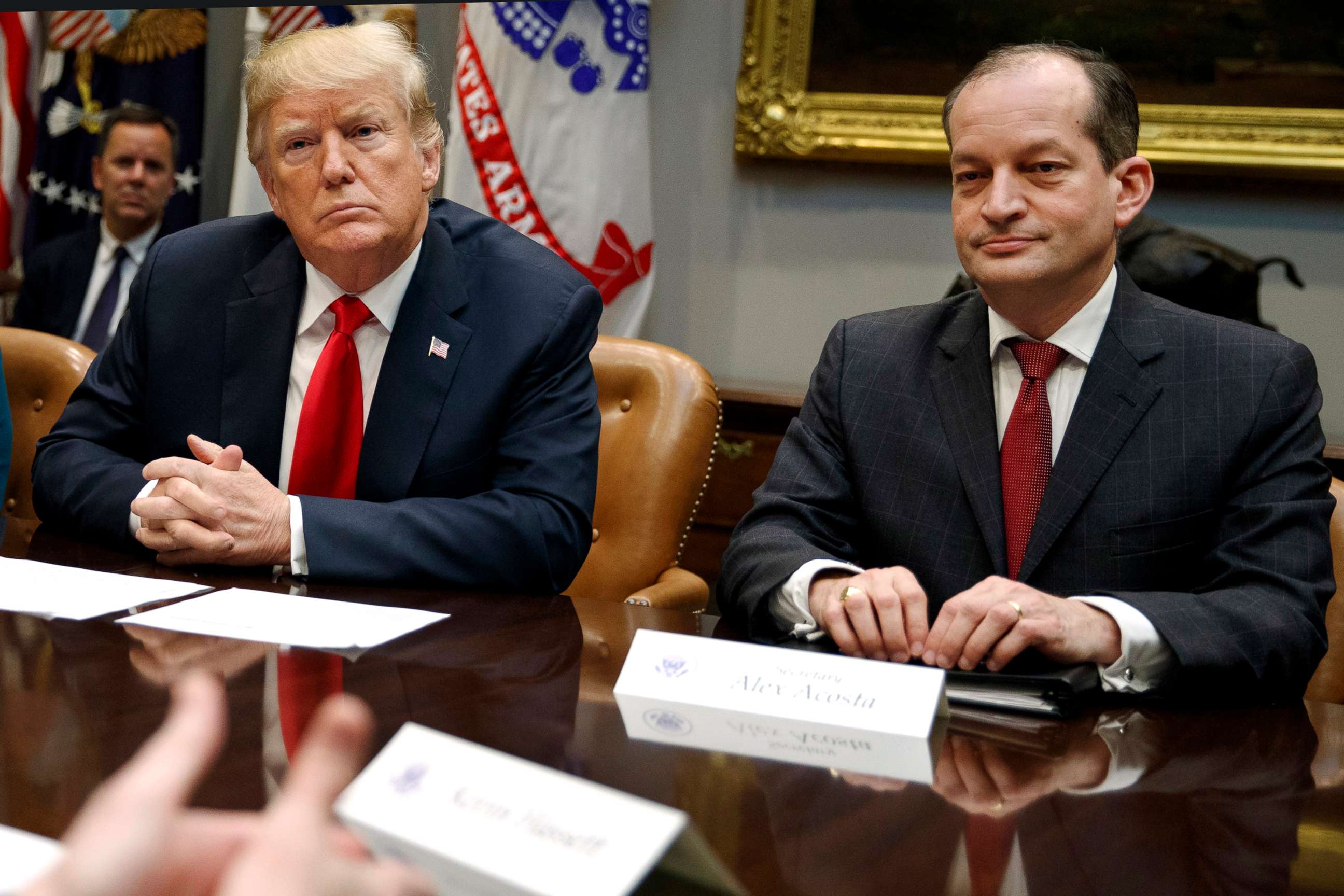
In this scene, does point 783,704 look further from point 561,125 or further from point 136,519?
point 561,125

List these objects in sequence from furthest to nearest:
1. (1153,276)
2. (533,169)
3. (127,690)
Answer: (533,169) → (1153,276) → (127,690)

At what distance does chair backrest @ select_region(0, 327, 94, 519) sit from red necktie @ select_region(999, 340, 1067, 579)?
1.72 meters

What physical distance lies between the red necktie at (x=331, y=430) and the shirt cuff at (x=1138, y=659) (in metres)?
1.09

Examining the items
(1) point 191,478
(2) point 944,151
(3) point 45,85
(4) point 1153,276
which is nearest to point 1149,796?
(1) point 191,478

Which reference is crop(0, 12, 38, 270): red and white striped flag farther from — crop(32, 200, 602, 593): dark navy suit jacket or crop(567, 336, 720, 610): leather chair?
crop(567, 336, 720, 610): leather chair

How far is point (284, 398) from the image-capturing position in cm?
184

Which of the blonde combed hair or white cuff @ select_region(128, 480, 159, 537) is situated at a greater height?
the blonde combed hair

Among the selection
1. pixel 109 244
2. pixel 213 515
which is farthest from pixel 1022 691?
pixel 109 244

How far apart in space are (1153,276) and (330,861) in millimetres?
3101

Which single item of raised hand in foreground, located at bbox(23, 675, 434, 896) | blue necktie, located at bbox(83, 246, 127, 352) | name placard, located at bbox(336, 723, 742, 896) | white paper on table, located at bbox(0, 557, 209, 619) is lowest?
blue necktie, located at bbox(83, 246, 127, 352)

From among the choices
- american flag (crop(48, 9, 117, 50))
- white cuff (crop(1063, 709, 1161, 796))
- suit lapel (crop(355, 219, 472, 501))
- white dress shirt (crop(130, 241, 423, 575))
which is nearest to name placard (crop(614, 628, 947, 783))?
white cuff (crop(1063, 709, 1161, 796))

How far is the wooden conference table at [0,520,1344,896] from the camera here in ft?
2.51

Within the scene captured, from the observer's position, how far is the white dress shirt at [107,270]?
421cm

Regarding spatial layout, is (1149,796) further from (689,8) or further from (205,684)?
(689,8)
